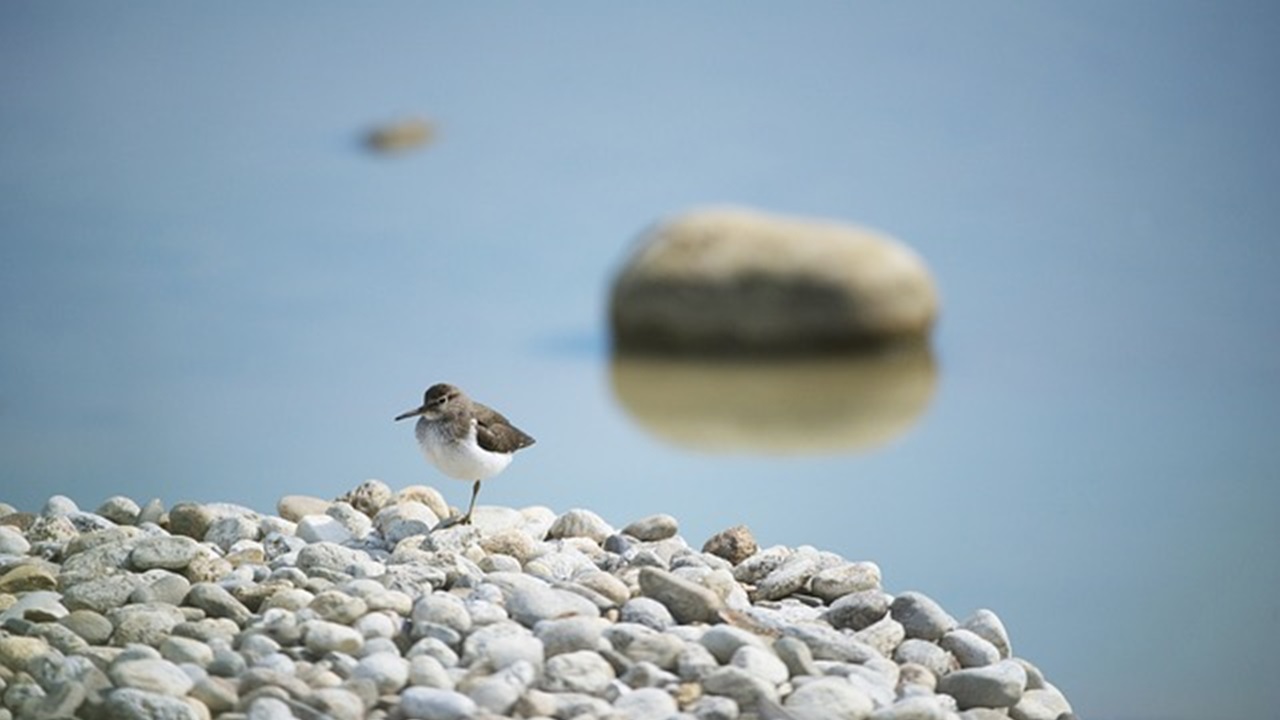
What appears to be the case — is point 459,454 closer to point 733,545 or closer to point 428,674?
point 733,545

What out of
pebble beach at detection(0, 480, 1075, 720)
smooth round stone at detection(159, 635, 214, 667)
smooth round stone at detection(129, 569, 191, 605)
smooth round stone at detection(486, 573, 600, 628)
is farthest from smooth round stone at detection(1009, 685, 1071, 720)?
smooth round stone at detection(129, 569, 191, 605)

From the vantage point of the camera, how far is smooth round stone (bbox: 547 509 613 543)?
3941 mm

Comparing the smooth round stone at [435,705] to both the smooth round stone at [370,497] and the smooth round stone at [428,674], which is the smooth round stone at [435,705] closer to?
the smooth round stone at [428,674]

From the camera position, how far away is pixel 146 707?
282 centimetres

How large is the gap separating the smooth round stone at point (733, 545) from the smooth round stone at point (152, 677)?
4.42ft

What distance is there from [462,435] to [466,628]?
80 cm

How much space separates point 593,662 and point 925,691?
65cm

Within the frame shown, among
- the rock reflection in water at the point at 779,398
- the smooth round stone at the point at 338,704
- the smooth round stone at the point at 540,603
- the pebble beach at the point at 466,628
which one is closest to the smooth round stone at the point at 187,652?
the pebble beach at the point at 466,628

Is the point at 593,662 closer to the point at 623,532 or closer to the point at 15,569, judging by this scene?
the point at 623,532

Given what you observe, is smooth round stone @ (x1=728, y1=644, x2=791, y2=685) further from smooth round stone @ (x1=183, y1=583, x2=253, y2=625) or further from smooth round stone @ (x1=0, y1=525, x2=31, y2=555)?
smooth round stone @ (x1=0, y1=525, x2=31, y2=555)

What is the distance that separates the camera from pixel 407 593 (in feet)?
10.8

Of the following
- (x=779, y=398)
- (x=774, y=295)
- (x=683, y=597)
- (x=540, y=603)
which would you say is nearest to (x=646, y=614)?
Answer: (x=683, y=597)

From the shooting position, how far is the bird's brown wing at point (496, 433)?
12.7 ft

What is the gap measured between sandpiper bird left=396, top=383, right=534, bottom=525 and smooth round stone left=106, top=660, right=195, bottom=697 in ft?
3.33
